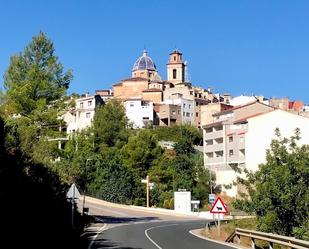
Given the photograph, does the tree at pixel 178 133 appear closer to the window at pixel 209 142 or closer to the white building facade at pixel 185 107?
the window at pixel 209 142

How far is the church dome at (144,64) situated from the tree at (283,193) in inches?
5801

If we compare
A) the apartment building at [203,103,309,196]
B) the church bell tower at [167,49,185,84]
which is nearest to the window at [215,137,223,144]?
the apartment building at [203,103,309,196]

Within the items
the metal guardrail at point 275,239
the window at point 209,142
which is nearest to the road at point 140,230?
the metal guardrail at point 275,239

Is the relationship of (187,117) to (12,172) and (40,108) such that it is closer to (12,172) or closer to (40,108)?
(40,108)

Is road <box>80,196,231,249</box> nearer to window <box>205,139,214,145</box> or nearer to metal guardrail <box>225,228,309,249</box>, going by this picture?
metal guardrail <box>225,228,309,249</box>

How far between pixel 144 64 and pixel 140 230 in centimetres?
14617

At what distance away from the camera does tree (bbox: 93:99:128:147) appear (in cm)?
10256

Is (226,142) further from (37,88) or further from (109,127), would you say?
(37,88)

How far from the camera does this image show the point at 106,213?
59.8 meters

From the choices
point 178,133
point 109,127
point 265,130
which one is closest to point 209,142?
point 178,133

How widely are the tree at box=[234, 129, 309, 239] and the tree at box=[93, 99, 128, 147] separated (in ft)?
230

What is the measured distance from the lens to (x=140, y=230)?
36.4 m

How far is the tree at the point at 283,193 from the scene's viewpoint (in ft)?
95.3

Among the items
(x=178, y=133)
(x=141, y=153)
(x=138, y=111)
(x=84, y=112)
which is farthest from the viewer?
(x=138, y=111)
